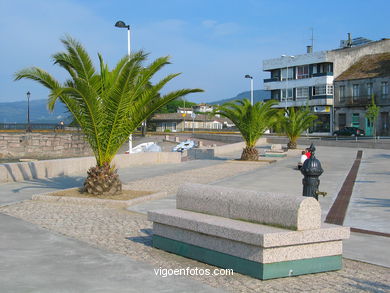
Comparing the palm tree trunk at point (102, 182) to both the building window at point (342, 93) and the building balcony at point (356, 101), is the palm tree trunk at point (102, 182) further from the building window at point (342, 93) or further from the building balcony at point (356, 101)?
the building window at point (342, 93)

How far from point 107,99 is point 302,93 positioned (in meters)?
58.7

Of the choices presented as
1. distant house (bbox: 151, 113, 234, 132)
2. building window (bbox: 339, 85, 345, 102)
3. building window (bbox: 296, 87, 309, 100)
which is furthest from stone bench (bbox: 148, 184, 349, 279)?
distant house (bbox: 151, 113, 234, 132)

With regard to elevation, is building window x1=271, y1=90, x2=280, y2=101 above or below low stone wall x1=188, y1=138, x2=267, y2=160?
above

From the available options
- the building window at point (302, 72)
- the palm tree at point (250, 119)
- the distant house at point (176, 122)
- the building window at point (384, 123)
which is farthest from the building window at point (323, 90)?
the palm tree at point (250, 119)

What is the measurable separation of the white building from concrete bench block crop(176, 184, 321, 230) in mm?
55844

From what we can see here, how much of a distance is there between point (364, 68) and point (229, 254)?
197ft

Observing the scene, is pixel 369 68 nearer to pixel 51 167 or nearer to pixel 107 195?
pixel 51 167

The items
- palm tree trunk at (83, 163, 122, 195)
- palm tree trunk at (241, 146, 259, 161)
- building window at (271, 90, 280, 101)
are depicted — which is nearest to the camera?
palm tree trunk at (83, 163, 122, 195)

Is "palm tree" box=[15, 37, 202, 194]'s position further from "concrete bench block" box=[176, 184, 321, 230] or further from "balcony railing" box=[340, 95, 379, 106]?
"balcony railing" box=[340, 95, 379, 106]

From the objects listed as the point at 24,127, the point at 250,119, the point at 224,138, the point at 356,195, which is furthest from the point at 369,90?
the point at 356,195

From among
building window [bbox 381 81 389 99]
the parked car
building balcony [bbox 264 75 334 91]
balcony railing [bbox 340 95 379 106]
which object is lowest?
the parked car

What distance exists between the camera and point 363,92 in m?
59.2

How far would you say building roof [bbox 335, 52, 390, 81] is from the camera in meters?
58.4

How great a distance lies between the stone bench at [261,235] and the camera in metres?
5.73
